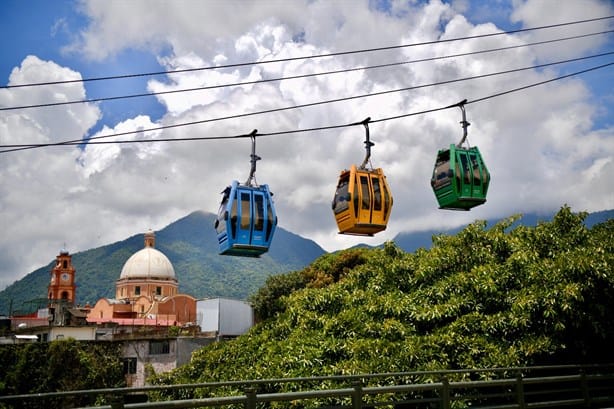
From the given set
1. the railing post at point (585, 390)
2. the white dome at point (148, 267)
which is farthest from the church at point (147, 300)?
the railing post at point (585, 390)

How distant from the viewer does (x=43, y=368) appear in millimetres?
47000

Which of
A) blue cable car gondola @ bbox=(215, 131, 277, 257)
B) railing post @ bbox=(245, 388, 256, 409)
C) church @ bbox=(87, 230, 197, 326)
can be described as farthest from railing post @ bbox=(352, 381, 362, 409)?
church @ bbox=(87, 230, 197, 326)

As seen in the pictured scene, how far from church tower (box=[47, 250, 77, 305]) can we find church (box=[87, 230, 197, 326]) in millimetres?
6319

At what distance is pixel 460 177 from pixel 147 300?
285ft

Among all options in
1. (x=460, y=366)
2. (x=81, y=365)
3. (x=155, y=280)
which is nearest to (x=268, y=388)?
(x=460, y=366)

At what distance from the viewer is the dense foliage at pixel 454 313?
1412 centimetres

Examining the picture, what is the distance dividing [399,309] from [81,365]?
38323mm

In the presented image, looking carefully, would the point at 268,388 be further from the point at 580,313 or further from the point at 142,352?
the point at 142,352

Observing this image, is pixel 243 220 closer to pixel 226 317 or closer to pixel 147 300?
pixel 226 317

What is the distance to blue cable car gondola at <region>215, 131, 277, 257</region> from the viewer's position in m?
15.1

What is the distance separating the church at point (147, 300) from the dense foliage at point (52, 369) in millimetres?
28976

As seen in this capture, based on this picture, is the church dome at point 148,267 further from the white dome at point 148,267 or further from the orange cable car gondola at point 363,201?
the orange cable car gondola at point 363,201

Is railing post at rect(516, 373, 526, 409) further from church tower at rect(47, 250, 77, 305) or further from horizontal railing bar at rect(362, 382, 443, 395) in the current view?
church tower at rect(47, 250, 77, 305)

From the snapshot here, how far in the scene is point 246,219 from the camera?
15.2m
